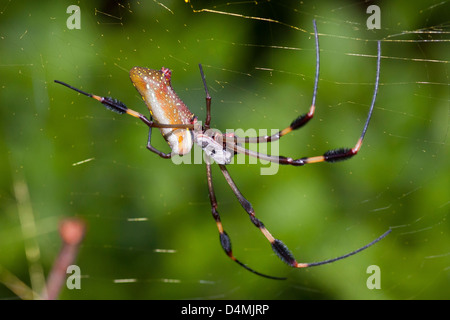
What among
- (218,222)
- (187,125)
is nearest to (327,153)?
(187,125)

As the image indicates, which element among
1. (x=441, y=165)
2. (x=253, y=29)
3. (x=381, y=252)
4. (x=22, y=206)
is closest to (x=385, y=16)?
(x=253, y=29)

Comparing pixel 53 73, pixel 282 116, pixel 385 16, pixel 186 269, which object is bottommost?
pixel 186 269

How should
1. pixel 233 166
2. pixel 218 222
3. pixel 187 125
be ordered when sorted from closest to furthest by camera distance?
pixel 187 125 → pixel 218 222 → pixel 233 166

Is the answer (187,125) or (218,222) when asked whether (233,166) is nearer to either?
(218,222)

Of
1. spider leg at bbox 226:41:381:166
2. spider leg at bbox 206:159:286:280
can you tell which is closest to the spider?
spider leg at bbox 226:41:381:166

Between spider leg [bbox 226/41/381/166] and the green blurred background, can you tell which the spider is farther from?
the green blurred background

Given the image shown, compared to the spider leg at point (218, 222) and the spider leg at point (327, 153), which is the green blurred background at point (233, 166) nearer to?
the spider leg at point (218, 222)

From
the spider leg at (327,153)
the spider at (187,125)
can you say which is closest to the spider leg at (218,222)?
the spider at (187,125)

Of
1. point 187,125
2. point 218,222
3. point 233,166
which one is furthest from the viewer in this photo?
point 233,166

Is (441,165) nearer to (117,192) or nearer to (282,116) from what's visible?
(282,116)
